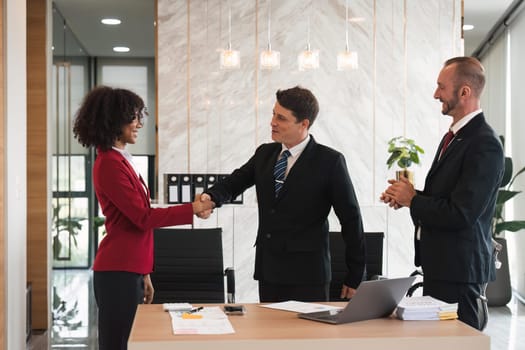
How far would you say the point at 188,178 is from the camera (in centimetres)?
761

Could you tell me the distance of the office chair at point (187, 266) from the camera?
519cm

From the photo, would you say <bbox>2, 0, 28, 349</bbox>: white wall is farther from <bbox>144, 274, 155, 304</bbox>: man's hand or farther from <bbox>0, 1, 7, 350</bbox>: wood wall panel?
<bbox>144, 274, 155, 304</bbox>: man's hand

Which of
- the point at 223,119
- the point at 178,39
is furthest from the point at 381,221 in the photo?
the point at 178,39

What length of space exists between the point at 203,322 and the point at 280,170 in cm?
113

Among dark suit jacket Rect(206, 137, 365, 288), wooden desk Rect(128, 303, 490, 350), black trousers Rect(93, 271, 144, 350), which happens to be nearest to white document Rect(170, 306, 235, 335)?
wooden desk Rect(128, 303, 490, 350)

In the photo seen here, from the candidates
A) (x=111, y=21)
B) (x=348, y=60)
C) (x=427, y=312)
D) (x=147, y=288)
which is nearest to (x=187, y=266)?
(x=147, y=288)

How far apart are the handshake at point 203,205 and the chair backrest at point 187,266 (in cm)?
120

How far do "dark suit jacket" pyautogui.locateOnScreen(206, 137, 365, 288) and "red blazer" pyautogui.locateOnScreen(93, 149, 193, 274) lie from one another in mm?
522

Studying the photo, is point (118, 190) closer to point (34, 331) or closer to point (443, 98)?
point (443, 98)

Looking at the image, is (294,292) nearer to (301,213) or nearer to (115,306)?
(301,213)

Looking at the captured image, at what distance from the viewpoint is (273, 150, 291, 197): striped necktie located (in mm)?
3848

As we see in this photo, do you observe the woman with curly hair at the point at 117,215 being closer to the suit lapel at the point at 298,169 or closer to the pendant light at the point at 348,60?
the suit lapel at the point at 298,169

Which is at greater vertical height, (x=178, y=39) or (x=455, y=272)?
(x=178, y=39)

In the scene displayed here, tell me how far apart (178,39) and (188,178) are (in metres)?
1.34
